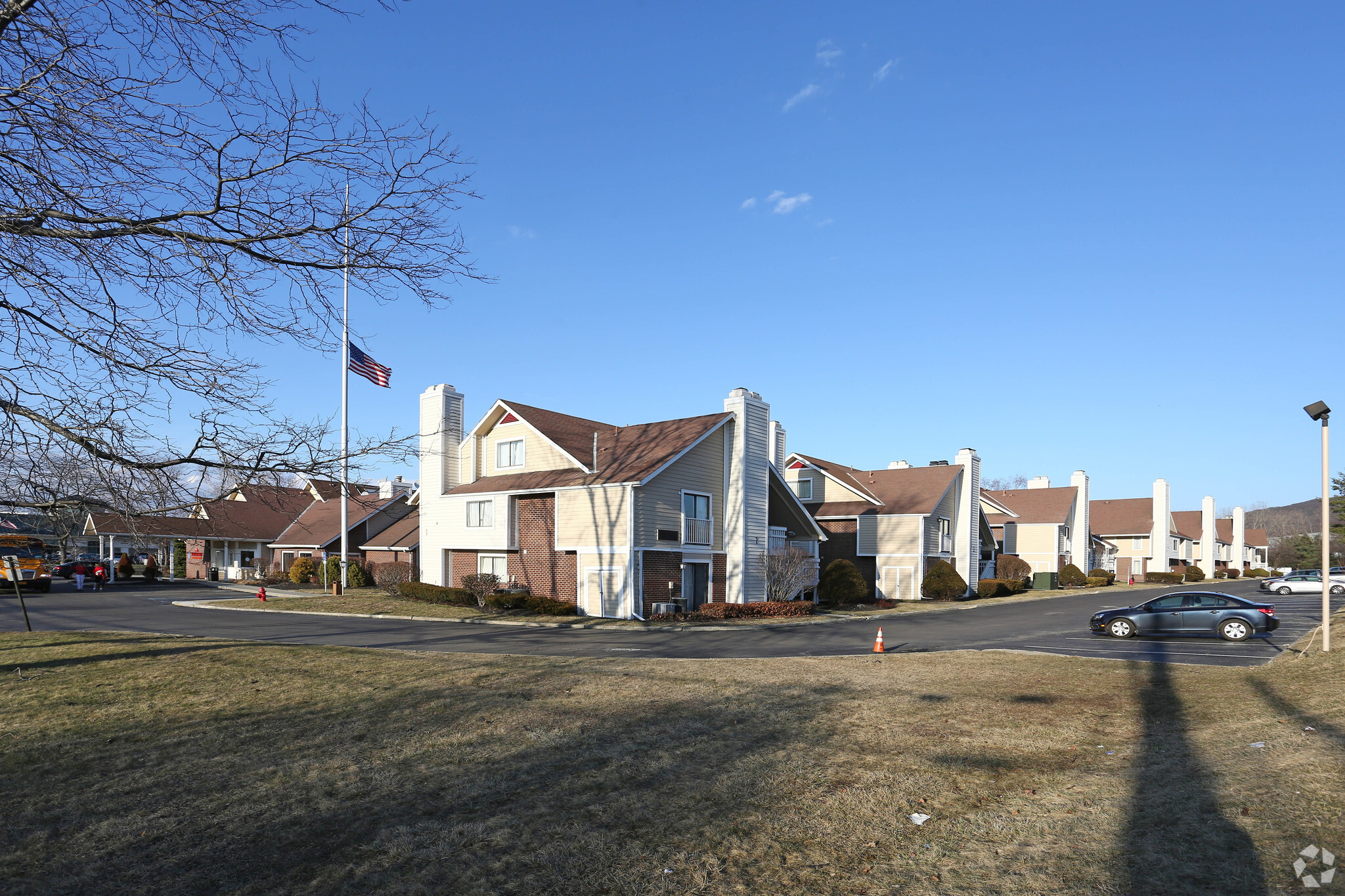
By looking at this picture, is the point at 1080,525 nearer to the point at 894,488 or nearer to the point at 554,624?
the point at 894,488

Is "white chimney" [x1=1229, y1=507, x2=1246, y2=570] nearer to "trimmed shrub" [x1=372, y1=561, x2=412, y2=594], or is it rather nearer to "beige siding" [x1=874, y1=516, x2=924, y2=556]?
"beige siding" [x1=874, y1=516, x2=924, y2=556]

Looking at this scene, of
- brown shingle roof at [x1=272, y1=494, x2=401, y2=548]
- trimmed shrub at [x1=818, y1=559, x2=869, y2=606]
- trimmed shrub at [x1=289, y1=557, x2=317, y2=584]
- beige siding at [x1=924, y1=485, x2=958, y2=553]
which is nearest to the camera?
trimmed shrub at [x1=818, y1=559, x2=869, y2=606]

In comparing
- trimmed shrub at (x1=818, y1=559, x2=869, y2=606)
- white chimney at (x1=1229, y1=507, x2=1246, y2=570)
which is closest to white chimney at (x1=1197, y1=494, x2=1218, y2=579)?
white chimney at (x1=1229, y1=507, x2=1246, y2=570)

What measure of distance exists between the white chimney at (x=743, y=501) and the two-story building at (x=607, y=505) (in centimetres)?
5

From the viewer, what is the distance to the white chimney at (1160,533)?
77000 millimetres

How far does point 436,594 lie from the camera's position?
114ft

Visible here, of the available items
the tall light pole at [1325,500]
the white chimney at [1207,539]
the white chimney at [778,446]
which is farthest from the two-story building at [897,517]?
the white chimney at [1207,539]

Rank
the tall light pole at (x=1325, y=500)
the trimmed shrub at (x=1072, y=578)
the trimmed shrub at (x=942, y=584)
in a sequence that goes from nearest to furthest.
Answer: the tall light pole at (x=1325, y=500) < the trimmed shrub at (x=942, y=584) < the trimmed shrub at (x=1072, y=578)

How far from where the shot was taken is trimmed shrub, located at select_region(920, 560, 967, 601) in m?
45.4

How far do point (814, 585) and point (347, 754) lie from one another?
3129cm

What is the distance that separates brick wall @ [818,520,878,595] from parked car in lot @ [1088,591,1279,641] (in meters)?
22.4

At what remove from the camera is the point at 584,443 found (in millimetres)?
36656

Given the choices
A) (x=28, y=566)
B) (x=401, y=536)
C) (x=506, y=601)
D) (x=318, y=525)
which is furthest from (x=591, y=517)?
(x=28, y=566)

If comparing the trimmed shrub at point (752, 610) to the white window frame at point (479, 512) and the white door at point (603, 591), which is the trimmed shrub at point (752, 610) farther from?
the white window frame at point (479, 512)
